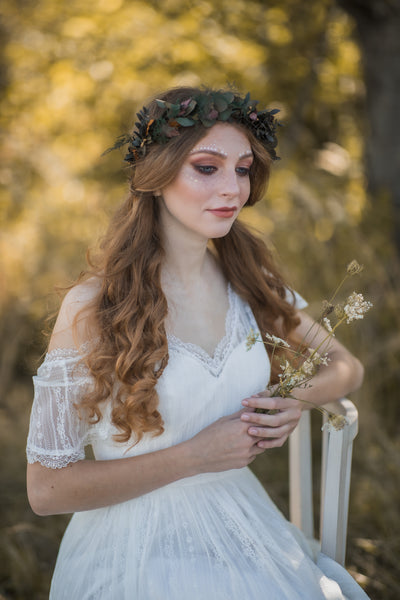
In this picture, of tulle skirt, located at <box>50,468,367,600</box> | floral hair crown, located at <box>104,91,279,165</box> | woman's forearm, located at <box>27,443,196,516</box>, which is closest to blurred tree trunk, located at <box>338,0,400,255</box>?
floral hair crown, located at <box>104,91,279,165</box>

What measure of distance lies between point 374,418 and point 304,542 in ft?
4.41

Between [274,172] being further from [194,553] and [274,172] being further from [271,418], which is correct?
[194,553]

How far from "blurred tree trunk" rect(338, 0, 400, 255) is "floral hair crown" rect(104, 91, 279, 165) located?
2.14m

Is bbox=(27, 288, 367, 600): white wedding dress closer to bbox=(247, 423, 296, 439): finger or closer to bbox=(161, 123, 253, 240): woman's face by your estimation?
bbox=(247, 423, 296, 439): finger

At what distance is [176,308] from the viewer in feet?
6.25

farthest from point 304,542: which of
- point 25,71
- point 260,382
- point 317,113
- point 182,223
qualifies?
point 25,71

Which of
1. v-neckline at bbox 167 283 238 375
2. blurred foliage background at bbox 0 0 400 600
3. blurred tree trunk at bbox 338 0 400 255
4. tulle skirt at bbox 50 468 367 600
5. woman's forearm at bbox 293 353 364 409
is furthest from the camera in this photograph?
blurred tree trunk at bbox 338 0 400 255

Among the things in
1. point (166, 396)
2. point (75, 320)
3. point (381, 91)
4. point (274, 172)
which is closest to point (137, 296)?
point (75, 320)

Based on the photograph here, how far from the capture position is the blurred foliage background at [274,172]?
310 cm

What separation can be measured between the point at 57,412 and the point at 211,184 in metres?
0.83

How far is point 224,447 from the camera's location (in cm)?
162

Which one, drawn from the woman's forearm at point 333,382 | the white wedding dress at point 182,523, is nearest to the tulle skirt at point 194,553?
the white wedding dress at point 182,523

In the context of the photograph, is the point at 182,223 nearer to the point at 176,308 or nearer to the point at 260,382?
the point at 176,308

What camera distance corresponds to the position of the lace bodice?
5.20ft
